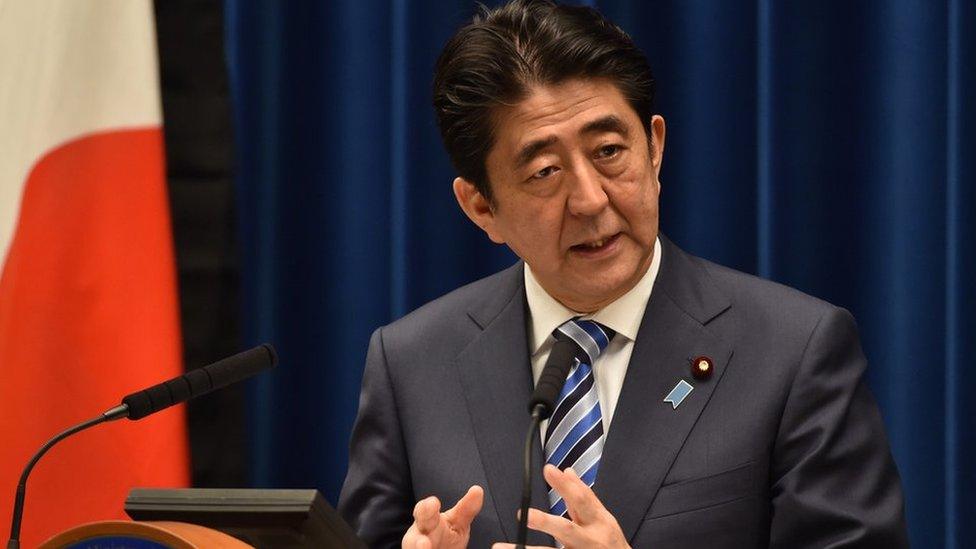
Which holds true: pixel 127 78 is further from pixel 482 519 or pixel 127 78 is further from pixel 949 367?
pixel 949 367

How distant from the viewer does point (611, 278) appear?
1.89 m

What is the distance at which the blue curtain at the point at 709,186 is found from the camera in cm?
237

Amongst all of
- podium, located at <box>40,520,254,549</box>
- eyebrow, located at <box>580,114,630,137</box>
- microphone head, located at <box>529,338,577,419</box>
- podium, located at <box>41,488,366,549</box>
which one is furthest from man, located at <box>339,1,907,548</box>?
podium, located at <box>40,520,254,549</box>

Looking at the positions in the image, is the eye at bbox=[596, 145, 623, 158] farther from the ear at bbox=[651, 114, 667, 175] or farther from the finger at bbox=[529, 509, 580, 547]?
the finger at bbox=[529, 509, 580, 547]

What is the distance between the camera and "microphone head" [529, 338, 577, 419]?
1367mm

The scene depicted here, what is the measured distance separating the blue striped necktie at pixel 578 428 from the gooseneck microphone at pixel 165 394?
0.55m

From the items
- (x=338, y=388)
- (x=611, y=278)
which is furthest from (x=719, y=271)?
(x=338, y=388)

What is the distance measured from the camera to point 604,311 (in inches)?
78.6

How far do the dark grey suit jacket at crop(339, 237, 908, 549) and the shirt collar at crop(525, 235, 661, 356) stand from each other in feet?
0.07

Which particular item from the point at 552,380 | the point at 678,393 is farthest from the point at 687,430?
the point at 552,380

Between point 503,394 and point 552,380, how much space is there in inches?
23.5

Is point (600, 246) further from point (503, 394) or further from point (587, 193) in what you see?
point (503, 394)

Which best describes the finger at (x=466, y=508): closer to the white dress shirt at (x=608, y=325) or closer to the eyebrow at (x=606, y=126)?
the white dress shirt at (x=608, y=325)

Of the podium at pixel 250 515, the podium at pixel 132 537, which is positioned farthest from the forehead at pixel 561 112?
the podium at pixel 132 537
